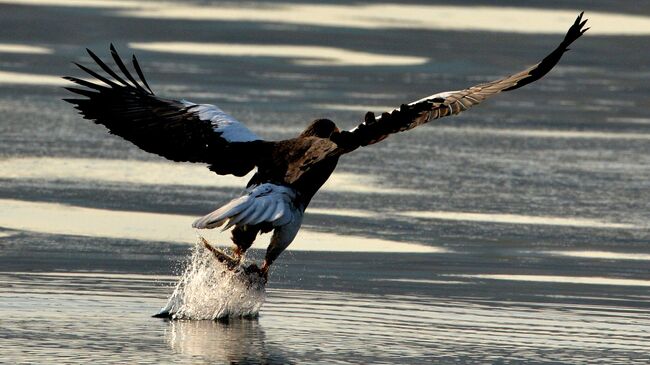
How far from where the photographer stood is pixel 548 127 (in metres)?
15.3

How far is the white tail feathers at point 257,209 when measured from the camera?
8.27 meters

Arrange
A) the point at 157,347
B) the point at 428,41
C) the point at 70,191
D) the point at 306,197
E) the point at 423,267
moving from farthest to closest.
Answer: the point at 428,41 < the point at 70,191 < the point at 423,267 < the point at 306,197 < the point at 157,347

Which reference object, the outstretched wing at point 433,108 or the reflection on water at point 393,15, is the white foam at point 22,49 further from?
the outstretched wing at point 433,108

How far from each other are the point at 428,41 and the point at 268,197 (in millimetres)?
10323

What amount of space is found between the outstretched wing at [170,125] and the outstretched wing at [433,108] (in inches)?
34.8

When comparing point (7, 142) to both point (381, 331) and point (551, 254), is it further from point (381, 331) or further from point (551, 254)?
point (381, 331)

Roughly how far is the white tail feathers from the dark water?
0.51 m

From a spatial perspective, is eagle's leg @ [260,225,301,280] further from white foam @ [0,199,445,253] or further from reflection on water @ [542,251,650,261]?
reflection on water @ [542,251,650,261]

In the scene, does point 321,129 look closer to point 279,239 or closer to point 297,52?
point 279,239

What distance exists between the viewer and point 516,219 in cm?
1175

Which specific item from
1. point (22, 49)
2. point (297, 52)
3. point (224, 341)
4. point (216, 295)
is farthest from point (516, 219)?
point (22, 49)

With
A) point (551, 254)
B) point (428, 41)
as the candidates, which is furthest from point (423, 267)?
point (428, 41)

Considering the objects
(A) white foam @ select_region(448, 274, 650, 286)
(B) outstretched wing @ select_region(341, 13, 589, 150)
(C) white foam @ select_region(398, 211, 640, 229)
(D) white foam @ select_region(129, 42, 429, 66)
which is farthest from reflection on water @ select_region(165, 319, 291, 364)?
(D) white foam @ select_region(129, 42, 429, 66)

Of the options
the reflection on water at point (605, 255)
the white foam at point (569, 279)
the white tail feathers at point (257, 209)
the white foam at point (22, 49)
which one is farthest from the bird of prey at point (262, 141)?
the white foam at point (22, 49)
